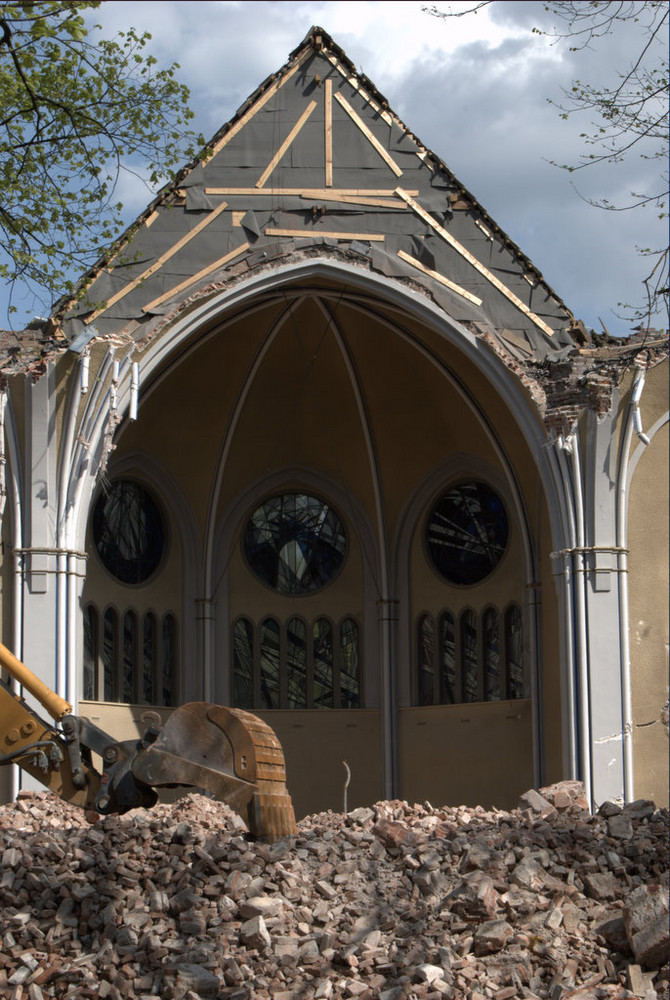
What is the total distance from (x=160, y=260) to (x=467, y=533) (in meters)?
7.36

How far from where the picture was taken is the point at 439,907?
38.8ft

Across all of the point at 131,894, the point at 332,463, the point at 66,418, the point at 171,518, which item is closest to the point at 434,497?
the point at 332,463

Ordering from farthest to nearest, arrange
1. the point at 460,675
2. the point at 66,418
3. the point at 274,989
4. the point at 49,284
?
the point at 460,675, the point at 66,418, the point at 49,284, the point at 274,989

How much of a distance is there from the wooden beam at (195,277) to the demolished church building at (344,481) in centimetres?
3

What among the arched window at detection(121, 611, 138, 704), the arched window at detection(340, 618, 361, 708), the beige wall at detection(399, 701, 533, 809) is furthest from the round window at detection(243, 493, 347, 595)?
the beige wall at detection(399, 701, 533, 809)

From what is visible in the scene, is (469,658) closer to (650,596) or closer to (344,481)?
(344,481)

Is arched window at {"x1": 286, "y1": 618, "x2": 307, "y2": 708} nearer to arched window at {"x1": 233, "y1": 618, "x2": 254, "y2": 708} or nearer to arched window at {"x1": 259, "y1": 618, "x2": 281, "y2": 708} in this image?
arched window at {"x1": 259, "y1": 618, "x2": 281, "y2": 708}

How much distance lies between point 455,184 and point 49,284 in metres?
10.6

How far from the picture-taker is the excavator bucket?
37.1 ft

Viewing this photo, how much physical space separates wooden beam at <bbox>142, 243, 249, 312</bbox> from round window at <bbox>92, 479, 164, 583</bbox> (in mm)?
4565

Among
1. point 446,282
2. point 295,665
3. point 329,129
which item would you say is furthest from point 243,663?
point 329,129

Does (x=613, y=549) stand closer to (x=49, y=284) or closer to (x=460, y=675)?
(x=460, y=675)

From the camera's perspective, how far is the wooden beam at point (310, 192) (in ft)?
75.6

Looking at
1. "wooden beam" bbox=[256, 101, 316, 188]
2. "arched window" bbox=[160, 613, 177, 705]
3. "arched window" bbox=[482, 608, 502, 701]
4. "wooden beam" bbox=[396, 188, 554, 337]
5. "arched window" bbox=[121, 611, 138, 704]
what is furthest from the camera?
"arched window" bbox=[160, 613, 177, 705]
